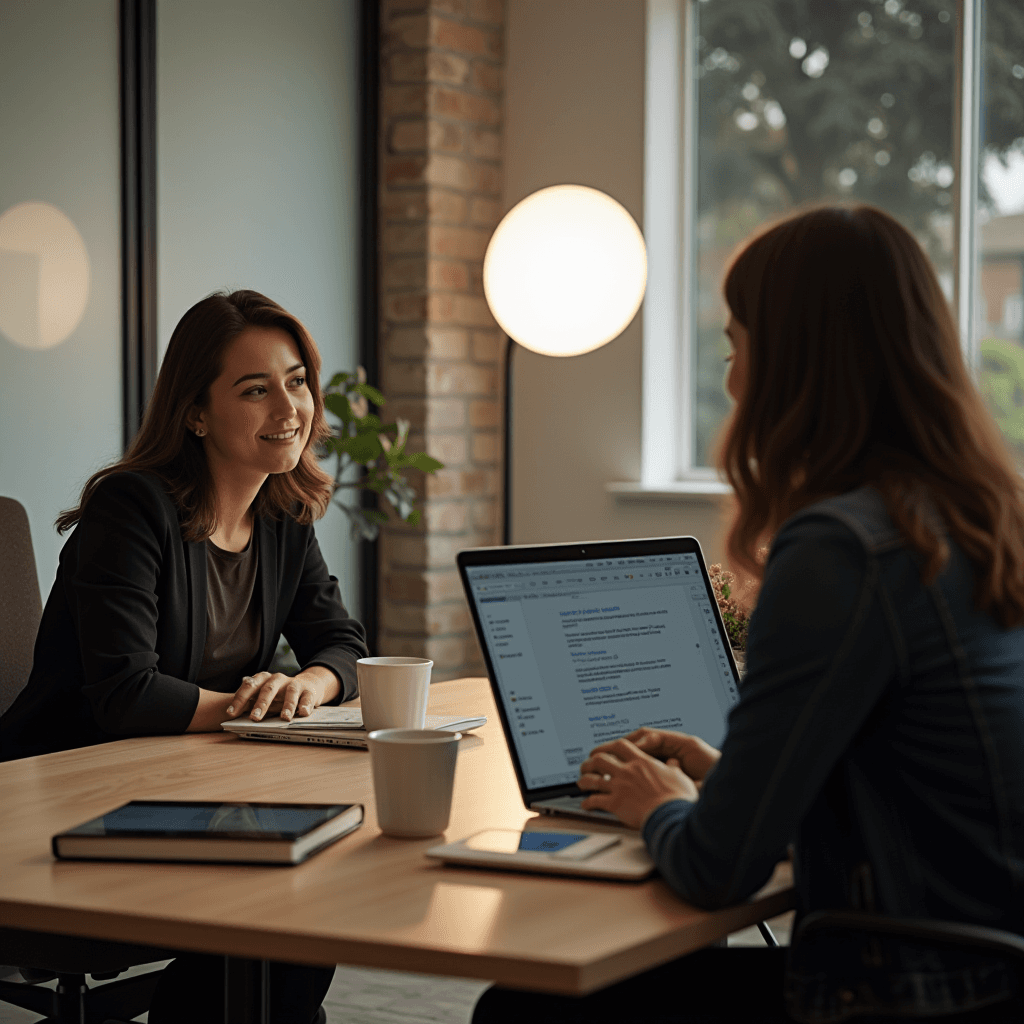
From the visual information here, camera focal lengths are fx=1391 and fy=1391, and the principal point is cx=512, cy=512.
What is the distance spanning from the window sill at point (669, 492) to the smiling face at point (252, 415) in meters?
1.84

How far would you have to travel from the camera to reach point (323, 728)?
176 cm

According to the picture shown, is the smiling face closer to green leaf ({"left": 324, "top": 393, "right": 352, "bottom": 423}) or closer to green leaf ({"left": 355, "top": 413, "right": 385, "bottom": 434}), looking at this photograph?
green leaf ({"left": 324, "top": 393, "right": 352, "bottom": 423})

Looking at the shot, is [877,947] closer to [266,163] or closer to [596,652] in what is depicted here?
[596,652]

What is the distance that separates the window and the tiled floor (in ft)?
5.69

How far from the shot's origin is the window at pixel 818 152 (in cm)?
363

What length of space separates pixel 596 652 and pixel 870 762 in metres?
0.39

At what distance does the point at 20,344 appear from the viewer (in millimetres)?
3100

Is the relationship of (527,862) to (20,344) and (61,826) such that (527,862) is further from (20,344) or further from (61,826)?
(20,344)

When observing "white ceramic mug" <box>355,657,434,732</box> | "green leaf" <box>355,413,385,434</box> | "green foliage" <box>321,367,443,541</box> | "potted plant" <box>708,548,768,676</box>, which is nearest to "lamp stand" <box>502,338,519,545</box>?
"green foliage" <box>321,367,443,541</box>

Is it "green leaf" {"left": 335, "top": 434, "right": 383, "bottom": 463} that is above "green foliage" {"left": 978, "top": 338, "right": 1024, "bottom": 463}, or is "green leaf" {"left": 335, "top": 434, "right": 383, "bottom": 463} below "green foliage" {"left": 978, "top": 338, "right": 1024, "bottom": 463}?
below

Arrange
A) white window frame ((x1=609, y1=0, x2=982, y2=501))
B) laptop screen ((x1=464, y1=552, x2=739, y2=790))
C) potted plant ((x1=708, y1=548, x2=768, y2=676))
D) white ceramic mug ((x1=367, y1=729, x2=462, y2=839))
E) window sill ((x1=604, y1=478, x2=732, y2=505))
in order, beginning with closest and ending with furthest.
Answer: white ceramic mug ((x1=367, y1=729, x2=462, y2=839)), laptop screen ((x1=464, y1=552, x2=739, y2=790)), potted plant ((x1=708, y1=548, x2=768, y2=676)), window sill ((x1=604, y1=478, x2=732, y2=505)), white window frame ((x1=609, y1=0, x2=982, y2=501))

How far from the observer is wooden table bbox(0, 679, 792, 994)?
0.99 m

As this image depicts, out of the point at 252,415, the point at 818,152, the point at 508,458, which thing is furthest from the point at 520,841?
the point at 818,152

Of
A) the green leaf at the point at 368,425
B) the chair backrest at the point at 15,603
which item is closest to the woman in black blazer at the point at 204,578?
the chair backrest at the point at 15,603
